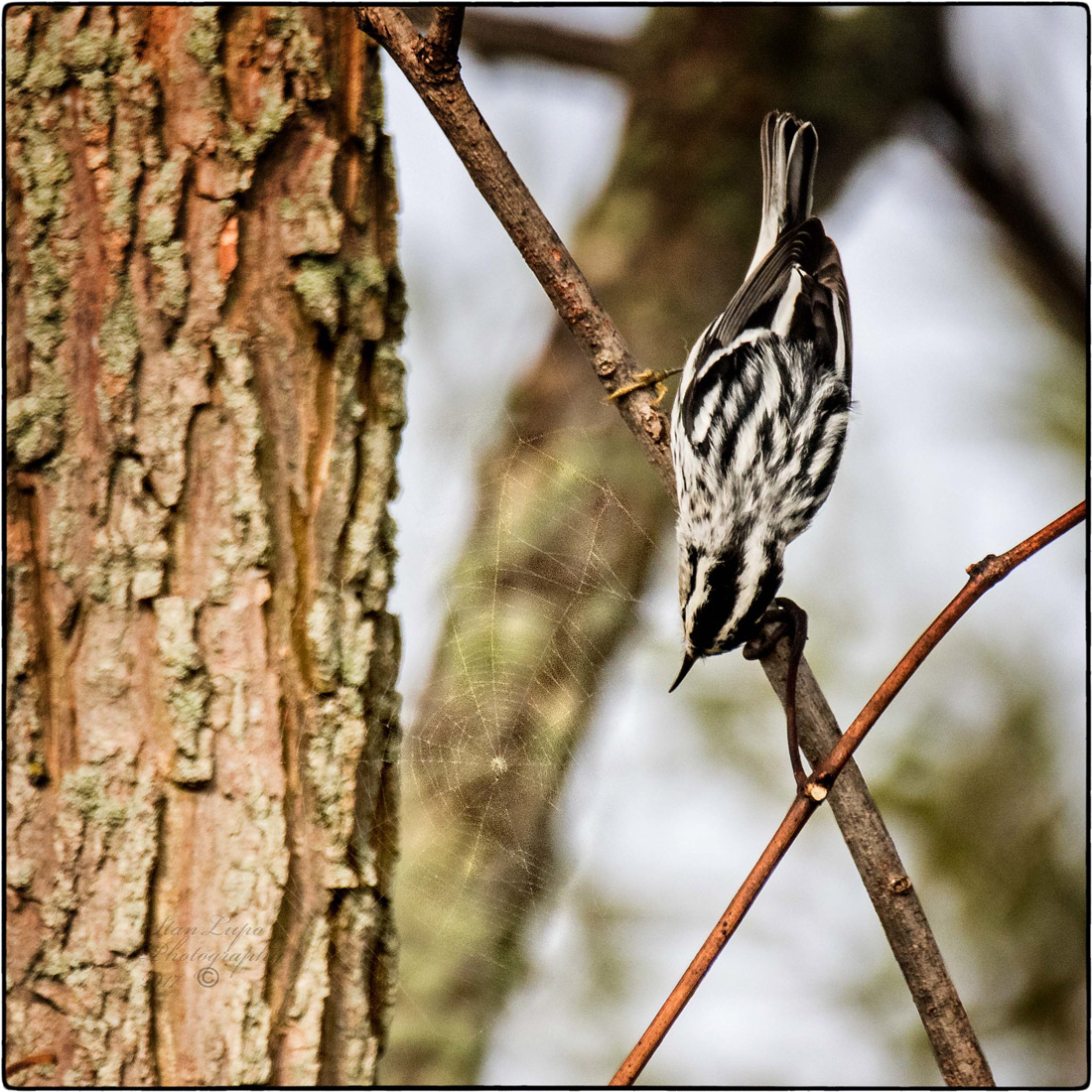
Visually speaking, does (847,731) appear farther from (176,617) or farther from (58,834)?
(58,834)

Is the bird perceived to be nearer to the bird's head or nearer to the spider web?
the bird's head

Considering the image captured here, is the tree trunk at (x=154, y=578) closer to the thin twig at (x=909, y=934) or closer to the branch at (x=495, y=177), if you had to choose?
the branch at (x=495, y=177)

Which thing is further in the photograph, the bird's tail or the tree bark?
the bird's tail

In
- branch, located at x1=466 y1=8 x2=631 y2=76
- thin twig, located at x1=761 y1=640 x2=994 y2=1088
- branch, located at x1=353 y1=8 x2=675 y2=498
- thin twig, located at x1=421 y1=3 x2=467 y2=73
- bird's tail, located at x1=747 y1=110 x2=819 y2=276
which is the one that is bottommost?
thin twig, located at x1=761 y1=640 x2=994 y2=1088

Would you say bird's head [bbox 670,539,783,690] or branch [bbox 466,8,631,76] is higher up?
branch [bbox 466,8,631,76]

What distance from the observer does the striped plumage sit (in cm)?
188

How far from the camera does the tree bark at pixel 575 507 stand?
5.50 ft

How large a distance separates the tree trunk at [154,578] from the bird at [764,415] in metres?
0.81

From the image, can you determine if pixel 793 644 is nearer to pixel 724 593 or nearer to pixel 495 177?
pixel 724 593

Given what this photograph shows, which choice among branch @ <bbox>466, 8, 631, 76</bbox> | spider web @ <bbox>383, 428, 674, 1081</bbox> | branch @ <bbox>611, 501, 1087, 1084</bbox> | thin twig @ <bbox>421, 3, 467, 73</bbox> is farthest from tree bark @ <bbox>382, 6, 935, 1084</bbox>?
thin twig @ <bbox>421, 3, 467, 73</bbox>

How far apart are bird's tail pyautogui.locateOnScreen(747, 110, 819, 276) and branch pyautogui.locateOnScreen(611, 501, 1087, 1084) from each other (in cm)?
137

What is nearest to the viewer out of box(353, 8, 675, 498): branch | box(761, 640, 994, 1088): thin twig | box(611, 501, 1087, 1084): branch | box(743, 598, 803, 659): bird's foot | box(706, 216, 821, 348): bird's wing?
box(611, 501, 1087, 1084): branch

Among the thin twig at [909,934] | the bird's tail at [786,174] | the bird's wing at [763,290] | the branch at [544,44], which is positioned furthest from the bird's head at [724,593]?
the branch at [544,44]

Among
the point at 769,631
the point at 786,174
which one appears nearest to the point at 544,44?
the point at 786,174
